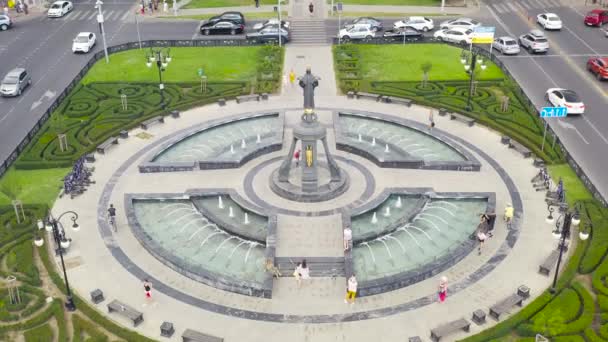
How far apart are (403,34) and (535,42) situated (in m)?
14.9

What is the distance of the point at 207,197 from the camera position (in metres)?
45.9

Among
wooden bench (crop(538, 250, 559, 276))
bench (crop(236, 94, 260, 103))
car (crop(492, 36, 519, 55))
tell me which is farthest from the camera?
car (crop(492, 36, 519, 55))

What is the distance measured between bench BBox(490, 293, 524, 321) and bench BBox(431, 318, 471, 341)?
1.74 m

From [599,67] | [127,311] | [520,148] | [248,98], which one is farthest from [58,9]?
→ [599,67]

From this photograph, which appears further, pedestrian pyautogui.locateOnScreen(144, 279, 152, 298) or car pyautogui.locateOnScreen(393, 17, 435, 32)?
car pyautogui.locateOnScreen(393, 17, 435, 32)

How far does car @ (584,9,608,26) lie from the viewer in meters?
82.4

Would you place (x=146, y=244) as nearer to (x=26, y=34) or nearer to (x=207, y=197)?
(x=207, y=197)

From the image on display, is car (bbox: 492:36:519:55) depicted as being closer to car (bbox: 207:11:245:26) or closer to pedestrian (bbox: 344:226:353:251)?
car (bbox: 207:11:245:26)

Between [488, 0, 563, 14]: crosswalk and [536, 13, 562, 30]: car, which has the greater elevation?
[536, 13, 562, 30]: car

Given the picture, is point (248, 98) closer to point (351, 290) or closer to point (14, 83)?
point (14, 83)

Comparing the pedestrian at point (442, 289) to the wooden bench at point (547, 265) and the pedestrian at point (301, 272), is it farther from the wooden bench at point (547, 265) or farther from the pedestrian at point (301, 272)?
the pedestrian at point (301, 272)

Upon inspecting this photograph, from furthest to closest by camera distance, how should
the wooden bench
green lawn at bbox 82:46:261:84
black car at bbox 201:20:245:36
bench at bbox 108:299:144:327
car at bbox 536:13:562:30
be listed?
black car at bbox 201:20:245:36 < car at bbox 536:13:562:30 < green lawn at bbox 82:46:261:84 < the wooden bench < bench at bbox 108:299:144:327

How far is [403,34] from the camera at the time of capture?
7794 cm

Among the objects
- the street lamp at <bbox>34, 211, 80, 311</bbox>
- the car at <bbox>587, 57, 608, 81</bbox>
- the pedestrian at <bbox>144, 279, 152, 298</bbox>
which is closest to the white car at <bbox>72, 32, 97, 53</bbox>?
the street lamp at <bbox>34, 211, 80, 311</bbox>
